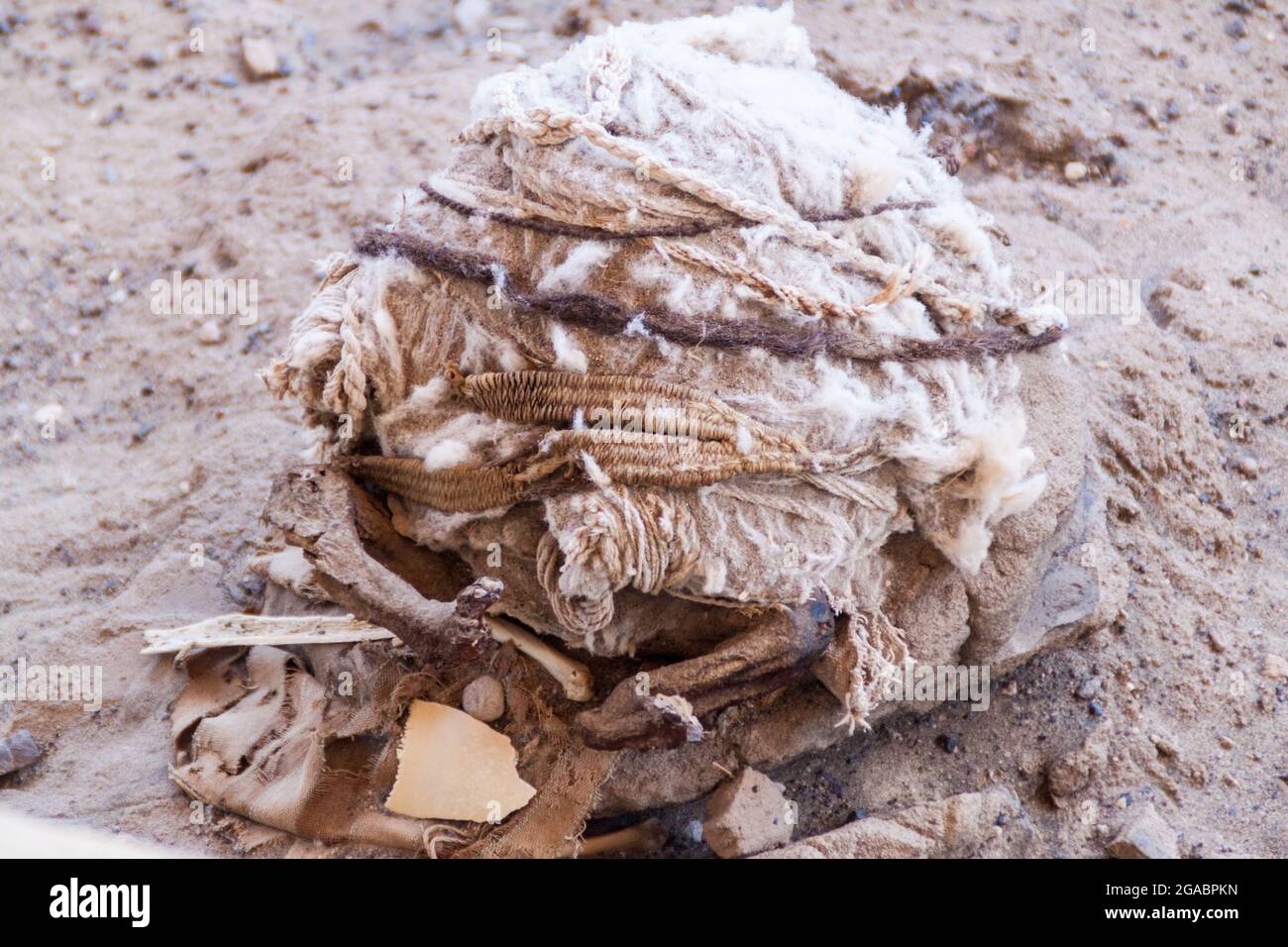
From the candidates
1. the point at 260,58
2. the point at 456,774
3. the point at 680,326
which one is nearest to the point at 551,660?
the point at 456,774

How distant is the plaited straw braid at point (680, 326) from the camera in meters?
1.87

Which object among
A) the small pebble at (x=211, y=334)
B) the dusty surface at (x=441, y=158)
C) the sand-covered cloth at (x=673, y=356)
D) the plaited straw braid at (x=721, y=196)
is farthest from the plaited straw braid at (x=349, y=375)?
the small pebble at (x=211, y=334)

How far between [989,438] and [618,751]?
90 centimetres

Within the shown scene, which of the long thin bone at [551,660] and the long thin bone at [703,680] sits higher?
the long thin bone at [703,680]

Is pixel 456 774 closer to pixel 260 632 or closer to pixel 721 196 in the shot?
pixel 260 632

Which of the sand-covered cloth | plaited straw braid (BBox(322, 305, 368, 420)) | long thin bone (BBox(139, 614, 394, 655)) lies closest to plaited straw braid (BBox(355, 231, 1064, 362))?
the sand-covered cloth

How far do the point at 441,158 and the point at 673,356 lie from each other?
2103 mm

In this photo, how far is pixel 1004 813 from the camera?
2.07 meters

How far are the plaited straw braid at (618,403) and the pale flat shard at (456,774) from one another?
2.10 ft

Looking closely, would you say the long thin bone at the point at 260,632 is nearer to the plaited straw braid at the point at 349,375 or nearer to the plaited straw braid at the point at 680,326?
the plaited straw braid at the point at 349,375

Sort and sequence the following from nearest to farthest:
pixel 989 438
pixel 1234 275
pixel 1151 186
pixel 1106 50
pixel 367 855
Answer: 1. pixel 989 438
2. pixel 367 855
3. pixel 1234 275
4. pixel 1151 186
5. pixel 1106 50

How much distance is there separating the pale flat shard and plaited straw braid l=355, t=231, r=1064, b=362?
0.82 metres
